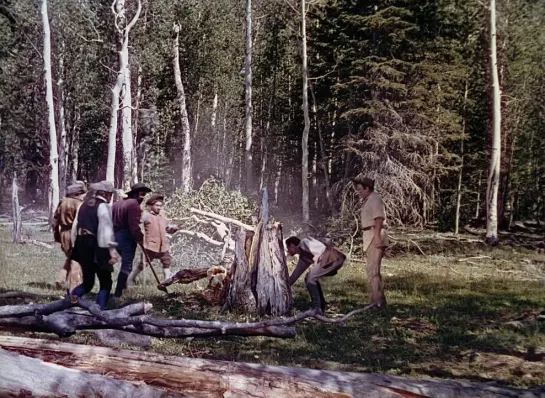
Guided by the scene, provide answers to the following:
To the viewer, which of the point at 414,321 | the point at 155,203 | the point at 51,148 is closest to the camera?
the point at 414,321

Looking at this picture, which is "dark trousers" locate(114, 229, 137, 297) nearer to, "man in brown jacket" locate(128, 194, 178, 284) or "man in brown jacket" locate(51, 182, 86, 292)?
"man in brown jacket" locate(51, 182, 86, 292)

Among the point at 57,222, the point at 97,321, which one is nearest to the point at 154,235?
the point at 57,222

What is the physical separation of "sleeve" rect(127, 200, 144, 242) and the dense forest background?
130 inches

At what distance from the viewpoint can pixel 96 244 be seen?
5227 mm

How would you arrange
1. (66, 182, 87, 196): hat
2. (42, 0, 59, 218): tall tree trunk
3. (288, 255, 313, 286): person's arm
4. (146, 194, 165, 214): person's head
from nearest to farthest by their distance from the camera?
(288, 255, 313, 286): person's arm, (66, 182, 87, 196): hat, (146, 194, 165, 214): person's head, (42, 0, 59, 218): tall tree trunk

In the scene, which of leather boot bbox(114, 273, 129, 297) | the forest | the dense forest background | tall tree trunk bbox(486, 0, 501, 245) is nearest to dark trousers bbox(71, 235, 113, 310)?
the forest

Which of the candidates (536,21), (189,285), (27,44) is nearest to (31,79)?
(27,44)

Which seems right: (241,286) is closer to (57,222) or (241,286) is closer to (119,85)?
(57,222)

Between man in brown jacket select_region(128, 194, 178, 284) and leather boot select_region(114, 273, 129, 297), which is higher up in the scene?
man in brown jacket select_region(128, 194, 178, 284)

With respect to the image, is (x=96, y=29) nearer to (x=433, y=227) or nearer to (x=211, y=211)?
(x=211, y=211)

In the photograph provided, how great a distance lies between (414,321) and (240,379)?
333cm

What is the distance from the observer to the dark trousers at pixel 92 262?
17.1 feet

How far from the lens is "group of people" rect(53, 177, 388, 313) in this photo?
5242mm

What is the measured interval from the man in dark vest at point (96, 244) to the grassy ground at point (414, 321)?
0.70 meters
